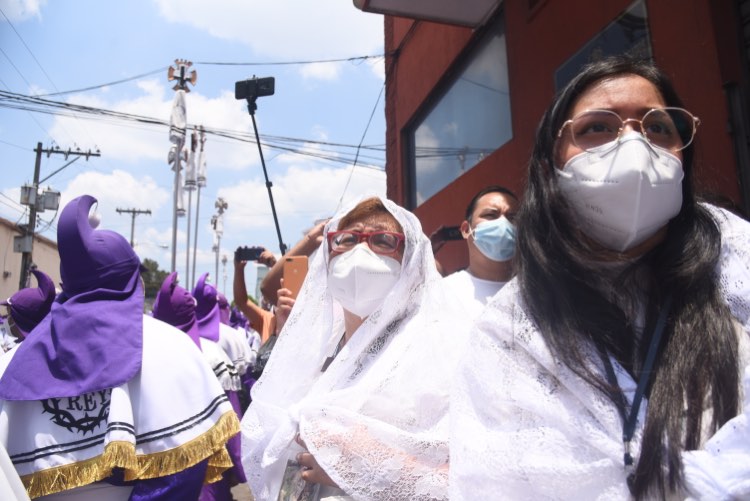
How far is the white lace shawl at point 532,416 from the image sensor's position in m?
0.84

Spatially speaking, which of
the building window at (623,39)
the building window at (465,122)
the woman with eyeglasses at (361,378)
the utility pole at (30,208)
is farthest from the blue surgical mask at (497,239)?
the utility pole at (30,208)

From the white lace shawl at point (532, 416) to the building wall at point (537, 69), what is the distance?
1.52 feet

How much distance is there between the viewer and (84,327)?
173 cm

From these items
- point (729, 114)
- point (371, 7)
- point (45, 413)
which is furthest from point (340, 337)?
point (371, 7)

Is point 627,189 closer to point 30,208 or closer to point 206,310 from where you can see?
point 206,310

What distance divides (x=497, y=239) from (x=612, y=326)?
57.9 inches

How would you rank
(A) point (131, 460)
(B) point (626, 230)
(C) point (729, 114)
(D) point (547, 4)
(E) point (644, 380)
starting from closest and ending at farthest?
1. (E) point (644, 380)
2. (B) point (626, 230)
3. (A) point (131, 460)
4. (C) point (729, 114)
5. (D) point (547, 4)

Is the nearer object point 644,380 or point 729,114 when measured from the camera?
point 644,380

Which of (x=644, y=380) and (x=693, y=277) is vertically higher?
(x=693, y=277)

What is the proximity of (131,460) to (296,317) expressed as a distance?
0.69 m

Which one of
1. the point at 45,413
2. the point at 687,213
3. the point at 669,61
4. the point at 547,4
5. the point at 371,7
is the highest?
the point at 371,7

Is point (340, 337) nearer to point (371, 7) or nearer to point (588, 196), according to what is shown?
point (588, 196)

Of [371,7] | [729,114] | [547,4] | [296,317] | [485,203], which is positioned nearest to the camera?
[296,317]

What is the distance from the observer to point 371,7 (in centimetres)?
498
